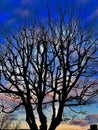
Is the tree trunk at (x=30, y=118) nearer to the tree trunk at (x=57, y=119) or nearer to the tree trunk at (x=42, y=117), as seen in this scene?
the tree trunk at (x=42, y=117)

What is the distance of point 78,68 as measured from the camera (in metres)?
22.5

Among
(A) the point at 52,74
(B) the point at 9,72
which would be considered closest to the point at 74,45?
(A) the point at 52,74

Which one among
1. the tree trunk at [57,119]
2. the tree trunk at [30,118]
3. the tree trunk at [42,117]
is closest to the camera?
the tree trunk at [57,119]

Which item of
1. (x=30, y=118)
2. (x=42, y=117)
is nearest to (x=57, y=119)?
(x=42, y=117)

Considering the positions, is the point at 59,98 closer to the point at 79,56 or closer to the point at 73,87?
the point at 73,87

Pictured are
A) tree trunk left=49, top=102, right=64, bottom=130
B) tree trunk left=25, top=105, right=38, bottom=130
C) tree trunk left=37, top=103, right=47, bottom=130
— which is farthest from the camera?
tree trunk left=25, top=105, right=38, bottom=130

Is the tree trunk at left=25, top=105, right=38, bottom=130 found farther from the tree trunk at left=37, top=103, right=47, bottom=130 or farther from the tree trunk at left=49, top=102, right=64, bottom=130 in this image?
the tree trunk at left=49, top=102, right=64, bottom=130

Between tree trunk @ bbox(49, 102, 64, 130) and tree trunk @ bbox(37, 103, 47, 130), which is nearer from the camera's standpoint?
tree trunk @ bbox(49, 102, 64, 130)

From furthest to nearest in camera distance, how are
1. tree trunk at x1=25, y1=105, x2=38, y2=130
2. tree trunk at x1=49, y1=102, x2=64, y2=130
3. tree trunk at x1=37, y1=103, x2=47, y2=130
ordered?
tree trunk at x1=25, y1=105, x2=38, y2=130 → tree trunk at x1=37, y1=103, x2=47, y2=130 → tree trunk at x1=49, y1=102, x2=64, y2=130

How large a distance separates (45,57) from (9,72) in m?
2.63

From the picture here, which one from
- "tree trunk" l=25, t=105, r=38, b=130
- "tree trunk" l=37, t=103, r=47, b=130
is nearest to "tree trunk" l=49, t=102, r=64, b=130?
"tree trunk" l=37, t=103, r=47, b=130

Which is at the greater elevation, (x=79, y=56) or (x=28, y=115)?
(x=79, y=56)

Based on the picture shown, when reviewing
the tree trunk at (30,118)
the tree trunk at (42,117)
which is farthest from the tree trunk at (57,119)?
the tree trunk at (30,118)

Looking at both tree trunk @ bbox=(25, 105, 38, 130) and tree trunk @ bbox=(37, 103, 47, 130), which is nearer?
tree trunk @ bbox=(37, 103, 47, 130)
